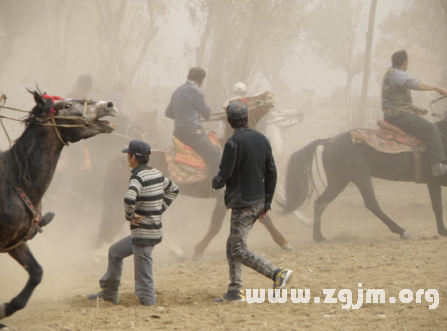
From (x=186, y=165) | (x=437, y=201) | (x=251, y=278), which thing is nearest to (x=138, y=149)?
(x=251, y=278)

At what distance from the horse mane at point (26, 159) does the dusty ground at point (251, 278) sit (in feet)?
3.86

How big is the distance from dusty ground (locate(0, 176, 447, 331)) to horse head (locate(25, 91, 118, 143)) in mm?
1548

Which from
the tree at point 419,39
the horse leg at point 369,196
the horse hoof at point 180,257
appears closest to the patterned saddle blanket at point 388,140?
the horse leg at point 369,196

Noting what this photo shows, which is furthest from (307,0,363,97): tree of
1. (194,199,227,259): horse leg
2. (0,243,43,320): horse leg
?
(0,243,43,320): horse leg

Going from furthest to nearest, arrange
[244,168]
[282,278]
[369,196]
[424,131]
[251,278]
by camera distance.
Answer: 1. [369,196]
2. [424,131]
3. [251,278]
4. [244,168]
5. [282,278]

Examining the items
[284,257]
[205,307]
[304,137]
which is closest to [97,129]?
[205,307]

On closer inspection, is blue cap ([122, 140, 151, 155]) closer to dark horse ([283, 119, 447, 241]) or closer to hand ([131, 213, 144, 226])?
hand ([131, 213, 144, 226])

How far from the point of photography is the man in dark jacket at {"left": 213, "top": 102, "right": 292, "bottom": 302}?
5664 millimetres

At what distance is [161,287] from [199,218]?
752 cm

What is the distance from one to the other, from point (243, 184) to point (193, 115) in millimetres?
3791

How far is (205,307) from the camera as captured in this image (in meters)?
5.57

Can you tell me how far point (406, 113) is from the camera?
10039 millimetres

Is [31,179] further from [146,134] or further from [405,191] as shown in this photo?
[405,191]

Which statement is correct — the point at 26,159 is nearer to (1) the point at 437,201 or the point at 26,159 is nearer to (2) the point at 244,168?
(2) the point at 244,168
